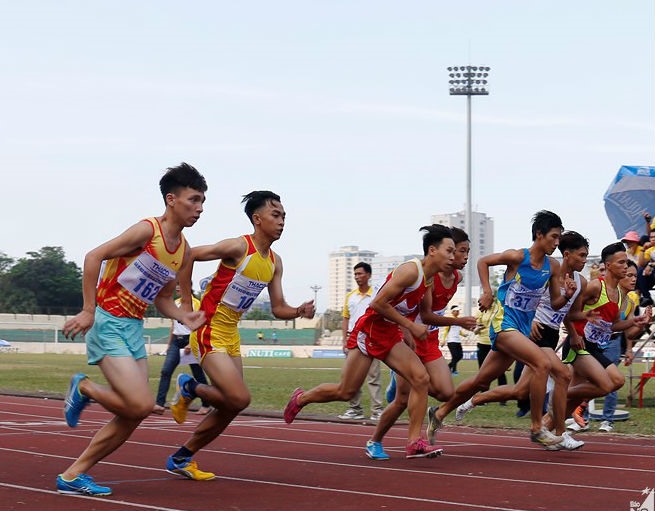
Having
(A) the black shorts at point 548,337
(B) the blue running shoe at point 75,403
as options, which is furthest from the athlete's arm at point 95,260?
(A) the black shorts at point 548,337

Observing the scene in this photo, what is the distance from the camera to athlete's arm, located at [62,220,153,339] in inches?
270

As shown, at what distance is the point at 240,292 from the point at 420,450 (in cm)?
220

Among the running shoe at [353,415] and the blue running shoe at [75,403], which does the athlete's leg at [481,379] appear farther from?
the blue running shoe at [75,403]

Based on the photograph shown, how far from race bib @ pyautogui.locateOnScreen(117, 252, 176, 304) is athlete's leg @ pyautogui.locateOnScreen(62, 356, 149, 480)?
0.47m

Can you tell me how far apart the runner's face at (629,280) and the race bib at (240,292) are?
5.34 meters

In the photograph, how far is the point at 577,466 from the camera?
31.3ft

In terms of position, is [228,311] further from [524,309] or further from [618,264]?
[618,264]

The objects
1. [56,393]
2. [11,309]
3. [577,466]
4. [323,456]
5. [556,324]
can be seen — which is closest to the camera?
[577,466]

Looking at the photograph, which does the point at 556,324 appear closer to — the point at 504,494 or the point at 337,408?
the point at 504,494

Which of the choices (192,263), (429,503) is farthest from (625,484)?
(192,263)

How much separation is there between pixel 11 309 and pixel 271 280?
96.6 m

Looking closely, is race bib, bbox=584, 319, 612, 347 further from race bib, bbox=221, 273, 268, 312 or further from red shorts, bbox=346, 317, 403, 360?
race bib, bbox=221, 273, 268, 312

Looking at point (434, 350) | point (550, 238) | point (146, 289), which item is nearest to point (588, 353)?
point (550, 238)

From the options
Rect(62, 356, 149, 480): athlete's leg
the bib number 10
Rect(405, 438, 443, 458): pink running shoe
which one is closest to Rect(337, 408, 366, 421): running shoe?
Rect(405, 438, 443, 458): pink running shoe
